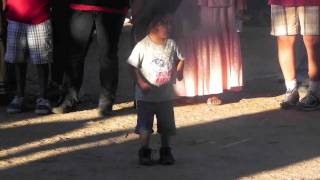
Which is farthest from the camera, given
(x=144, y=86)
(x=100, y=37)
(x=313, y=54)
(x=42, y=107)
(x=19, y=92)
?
(x=313, y=54)

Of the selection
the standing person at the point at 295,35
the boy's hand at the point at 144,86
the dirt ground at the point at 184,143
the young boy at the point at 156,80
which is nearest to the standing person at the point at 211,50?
the dirt ground at the point at 184,143

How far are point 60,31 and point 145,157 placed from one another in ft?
7.41

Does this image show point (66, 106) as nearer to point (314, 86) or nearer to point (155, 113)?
point (155, 113)

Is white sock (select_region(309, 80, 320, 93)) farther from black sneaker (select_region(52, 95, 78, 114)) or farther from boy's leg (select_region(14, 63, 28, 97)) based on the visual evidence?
boy's leg (select_region(14, 63, 28, 97))

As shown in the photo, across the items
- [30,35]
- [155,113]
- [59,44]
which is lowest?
[155,113]

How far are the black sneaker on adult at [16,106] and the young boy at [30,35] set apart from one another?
19cm

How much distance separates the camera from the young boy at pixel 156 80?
5.82 metres

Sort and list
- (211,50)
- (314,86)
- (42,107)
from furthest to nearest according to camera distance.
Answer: (211,50) < (314,86) < (42,107)

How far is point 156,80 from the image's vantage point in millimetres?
5805

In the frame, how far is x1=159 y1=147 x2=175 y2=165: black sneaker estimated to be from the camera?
5848mm

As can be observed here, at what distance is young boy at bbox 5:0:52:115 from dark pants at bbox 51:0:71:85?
0.11 metres

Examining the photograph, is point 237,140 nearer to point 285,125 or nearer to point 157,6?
point 285,125

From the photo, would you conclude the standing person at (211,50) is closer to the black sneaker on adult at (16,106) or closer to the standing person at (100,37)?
the standing person at (100,37)

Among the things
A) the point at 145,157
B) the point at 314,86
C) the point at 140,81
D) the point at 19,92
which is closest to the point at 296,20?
the point at 314,86
